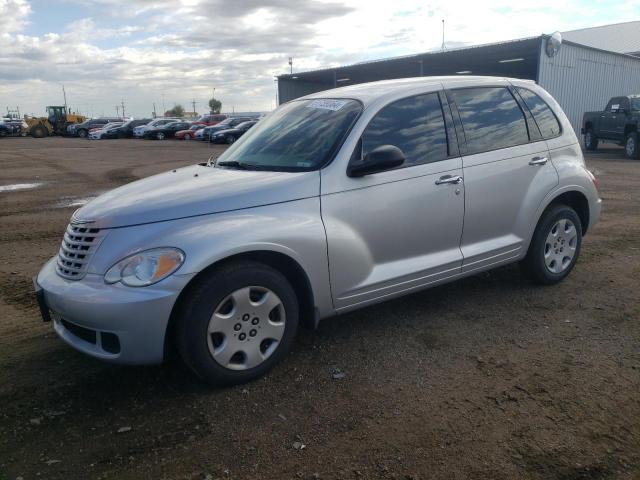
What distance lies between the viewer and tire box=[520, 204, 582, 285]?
4.96 m

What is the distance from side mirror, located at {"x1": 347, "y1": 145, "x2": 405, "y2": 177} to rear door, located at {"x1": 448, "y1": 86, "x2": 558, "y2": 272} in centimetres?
84

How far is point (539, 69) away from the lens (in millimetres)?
22000

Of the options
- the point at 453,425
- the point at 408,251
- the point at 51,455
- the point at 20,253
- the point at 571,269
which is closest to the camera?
the point at 51,455

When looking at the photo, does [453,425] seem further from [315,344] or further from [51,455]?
[51,455]

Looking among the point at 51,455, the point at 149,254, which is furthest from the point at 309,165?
the point at 51,455

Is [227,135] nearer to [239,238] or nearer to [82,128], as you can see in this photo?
[82,128]

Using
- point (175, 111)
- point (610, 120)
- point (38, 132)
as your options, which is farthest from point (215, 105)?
point (610, 120)

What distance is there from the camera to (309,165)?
385 cm

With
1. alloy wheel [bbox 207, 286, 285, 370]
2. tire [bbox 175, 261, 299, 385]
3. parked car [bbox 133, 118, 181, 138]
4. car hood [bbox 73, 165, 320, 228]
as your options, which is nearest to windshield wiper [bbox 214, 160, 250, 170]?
car hood [bbox 73, 165, 320, 228]

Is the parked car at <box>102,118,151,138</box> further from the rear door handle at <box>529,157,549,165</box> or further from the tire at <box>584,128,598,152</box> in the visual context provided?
the rear door handle at <box>529,157,549,165</box>

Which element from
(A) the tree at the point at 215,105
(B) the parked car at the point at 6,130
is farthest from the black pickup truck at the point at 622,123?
(A) the tree at the point at 215,105

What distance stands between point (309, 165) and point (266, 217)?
1.86ft

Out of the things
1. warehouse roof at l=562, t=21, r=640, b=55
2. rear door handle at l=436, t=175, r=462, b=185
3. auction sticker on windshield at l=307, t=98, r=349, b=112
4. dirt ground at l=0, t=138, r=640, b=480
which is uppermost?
warehouse roof at l=562, t=21, r=640, b=55

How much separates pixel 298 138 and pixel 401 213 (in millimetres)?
934
